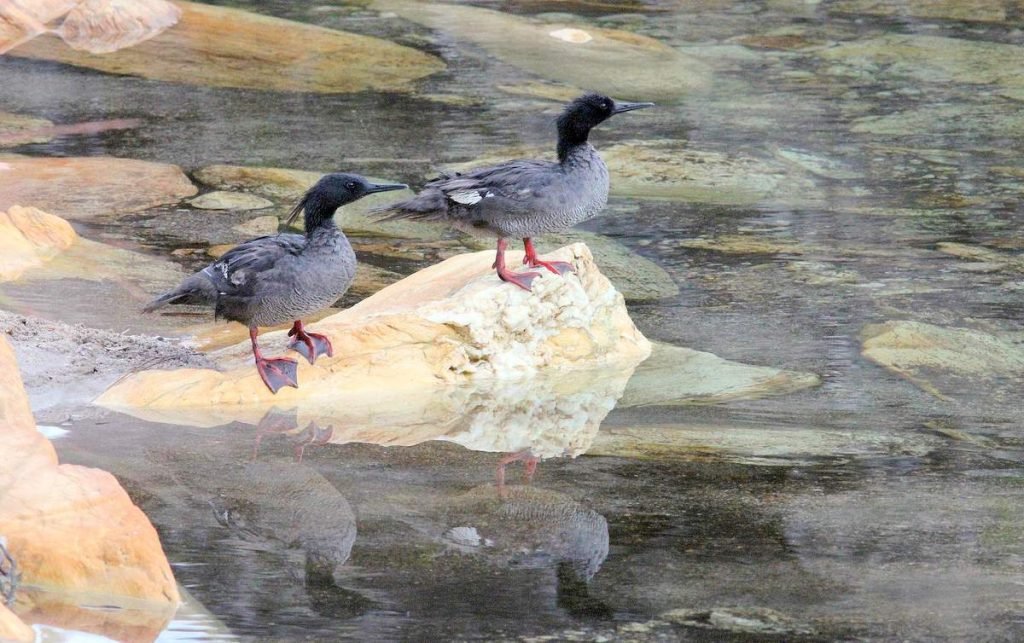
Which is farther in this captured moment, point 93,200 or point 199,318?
point 93,200

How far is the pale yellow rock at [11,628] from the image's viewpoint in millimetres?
3465

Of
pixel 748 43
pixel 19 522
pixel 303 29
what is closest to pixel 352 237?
pixel 19 522

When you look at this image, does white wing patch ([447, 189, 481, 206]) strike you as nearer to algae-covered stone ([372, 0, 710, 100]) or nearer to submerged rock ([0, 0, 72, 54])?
algae-covered stone ([372, 0, 710, 100])

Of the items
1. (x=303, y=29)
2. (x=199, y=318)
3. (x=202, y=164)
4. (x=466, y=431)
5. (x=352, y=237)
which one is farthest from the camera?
(x=303, y=29)

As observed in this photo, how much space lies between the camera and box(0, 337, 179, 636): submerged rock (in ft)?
12.8

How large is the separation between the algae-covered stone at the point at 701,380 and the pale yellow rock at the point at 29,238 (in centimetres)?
342

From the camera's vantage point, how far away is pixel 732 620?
3.94 meters

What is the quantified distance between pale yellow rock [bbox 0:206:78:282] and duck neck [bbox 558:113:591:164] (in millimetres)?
2977

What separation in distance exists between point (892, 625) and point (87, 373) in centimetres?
345

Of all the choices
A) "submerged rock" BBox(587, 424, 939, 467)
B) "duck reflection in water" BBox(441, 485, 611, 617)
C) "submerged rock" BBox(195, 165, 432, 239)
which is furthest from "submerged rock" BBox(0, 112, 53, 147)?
"duck reflection in water" BBox(441, 485, 611, 617)

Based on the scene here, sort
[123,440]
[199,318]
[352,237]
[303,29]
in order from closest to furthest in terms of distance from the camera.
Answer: [123,440], [199,318], [352,237], [303,29]

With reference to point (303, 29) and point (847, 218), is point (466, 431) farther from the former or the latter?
point (303, 29)

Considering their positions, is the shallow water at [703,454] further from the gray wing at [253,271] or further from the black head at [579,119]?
the black head at [579,119]

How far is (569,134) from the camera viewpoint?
6.75 meters
